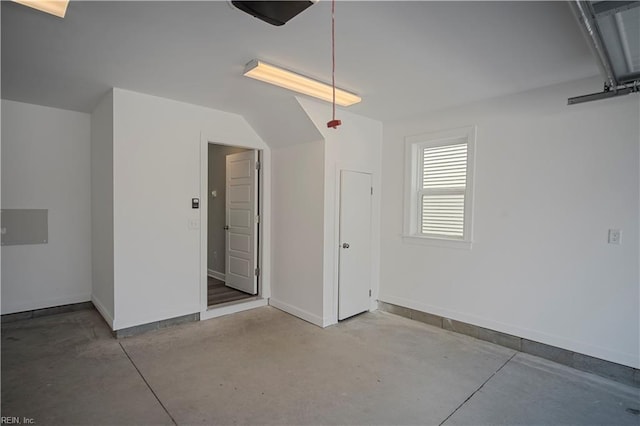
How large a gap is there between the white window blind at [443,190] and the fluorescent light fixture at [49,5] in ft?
11.8

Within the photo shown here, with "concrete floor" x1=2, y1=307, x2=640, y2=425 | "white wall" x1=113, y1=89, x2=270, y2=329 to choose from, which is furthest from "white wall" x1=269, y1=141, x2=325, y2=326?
"white wall" x1=113, y1=89, x2=270, y2=329

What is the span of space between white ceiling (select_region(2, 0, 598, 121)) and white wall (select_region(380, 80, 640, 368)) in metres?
0.34

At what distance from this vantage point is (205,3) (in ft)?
6.24

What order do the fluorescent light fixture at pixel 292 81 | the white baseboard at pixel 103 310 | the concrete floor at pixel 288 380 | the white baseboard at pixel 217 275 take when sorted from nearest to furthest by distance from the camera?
the concrete floor at pixel 288 380
the fluorescent light fixture at pixel 292 81
the white baseboard at pixel 103 310
the white baseboard at pixel 217 275

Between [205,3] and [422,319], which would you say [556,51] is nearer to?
[205,3]

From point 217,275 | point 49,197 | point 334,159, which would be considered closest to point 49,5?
point 334,159

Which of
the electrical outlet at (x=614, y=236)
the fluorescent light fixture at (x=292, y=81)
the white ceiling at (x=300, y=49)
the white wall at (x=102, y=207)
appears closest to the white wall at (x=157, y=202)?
the white wall at (x=102, y=207)

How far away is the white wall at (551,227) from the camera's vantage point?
2826mm

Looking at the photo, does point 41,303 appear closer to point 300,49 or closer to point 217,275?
point 217,275

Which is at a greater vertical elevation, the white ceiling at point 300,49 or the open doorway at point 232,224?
the white ceiling at point 300,49

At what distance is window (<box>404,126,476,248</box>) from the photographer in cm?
378

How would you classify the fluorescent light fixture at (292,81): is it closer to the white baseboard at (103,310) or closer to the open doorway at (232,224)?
the open doorway at (232,224)

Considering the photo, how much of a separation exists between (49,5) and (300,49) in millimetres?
1462

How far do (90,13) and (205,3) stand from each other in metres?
0.73
